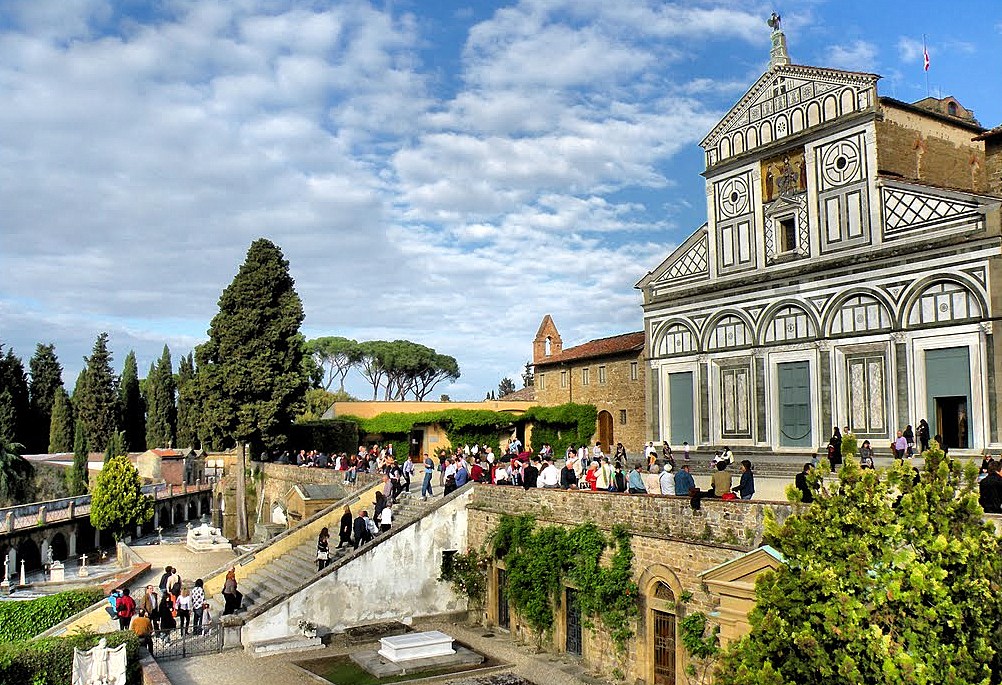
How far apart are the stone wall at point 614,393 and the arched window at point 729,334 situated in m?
6.99

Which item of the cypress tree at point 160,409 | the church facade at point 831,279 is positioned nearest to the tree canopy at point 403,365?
the cypress tree at point 160,409

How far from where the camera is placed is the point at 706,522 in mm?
15516

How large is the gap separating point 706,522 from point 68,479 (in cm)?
4476

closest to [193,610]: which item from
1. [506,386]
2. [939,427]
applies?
[939,427]

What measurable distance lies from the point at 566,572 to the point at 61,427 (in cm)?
5596

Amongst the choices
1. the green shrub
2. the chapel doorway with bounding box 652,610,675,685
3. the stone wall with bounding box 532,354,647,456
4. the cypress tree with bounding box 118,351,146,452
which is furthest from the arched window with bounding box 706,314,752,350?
the cypress tree with bounding box 118,351,146,452

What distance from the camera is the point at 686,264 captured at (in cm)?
3094

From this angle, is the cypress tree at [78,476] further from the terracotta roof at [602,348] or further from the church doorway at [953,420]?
the church doorway at [953,420]

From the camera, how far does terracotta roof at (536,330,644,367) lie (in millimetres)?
38125

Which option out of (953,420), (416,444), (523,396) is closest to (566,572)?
(953,420)

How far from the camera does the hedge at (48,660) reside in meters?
15.6

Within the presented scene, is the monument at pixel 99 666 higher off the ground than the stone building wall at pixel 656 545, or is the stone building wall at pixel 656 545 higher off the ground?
the stone building wall at pixel 656 545

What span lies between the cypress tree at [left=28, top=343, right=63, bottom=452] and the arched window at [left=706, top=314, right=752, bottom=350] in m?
58.3

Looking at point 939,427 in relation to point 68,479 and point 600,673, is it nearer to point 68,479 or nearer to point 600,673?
point 600,673
